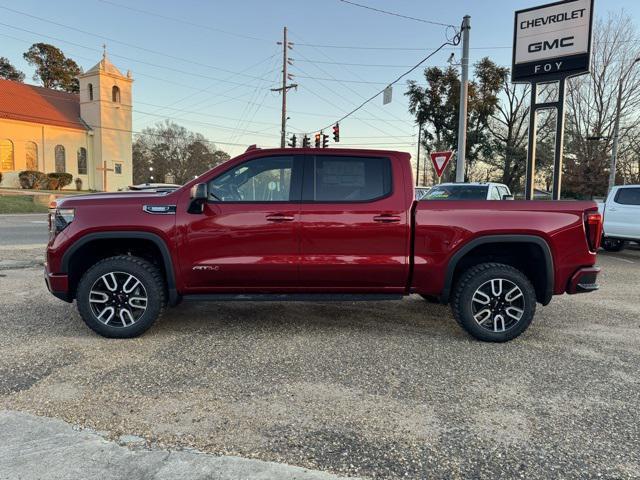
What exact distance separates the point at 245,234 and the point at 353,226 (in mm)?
1048

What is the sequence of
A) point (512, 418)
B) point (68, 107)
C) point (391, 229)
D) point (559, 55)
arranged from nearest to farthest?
1. point (512, 418)
2. point (391, 229)
3. point (559, 55)
4. point (68, 107)

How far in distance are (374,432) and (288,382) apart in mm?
947

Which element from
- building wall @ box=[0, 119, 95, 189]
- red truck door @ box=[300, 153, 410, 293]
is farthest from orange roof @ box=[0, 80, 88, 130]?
red truck door @ box=[300, 153, 410, 293]

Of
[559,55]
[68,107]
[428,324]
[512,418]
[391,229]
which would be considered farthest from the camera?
[68,107]

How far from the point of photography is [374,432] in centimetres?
302

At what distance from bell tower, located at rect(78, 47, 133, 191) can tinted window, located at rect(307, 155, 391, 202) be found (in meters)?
45.9

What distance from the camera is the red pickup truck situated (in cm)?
459

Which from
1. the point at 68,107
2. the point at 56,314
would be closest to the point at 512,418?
the point at 56,314

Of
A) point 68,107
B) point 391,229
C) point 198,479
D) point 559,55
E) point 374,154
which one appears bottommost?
point 198,479

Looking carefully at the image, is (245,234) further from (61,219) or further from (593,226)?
(593,226)

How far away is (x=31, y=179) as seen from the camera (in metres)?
40.8

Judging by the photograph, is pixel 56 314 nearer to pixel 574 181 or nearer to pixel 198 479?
pixel 198 479

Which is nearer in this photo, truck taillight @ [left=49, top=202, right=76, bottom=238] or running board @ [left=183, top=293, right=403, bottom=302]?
truck taillight @ [left=49, top=202, right=76, bottom=238]

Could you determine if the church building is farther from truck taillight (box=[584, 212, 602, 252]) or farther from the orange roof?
truck taillight (box=[584, 212, 602, 252])
